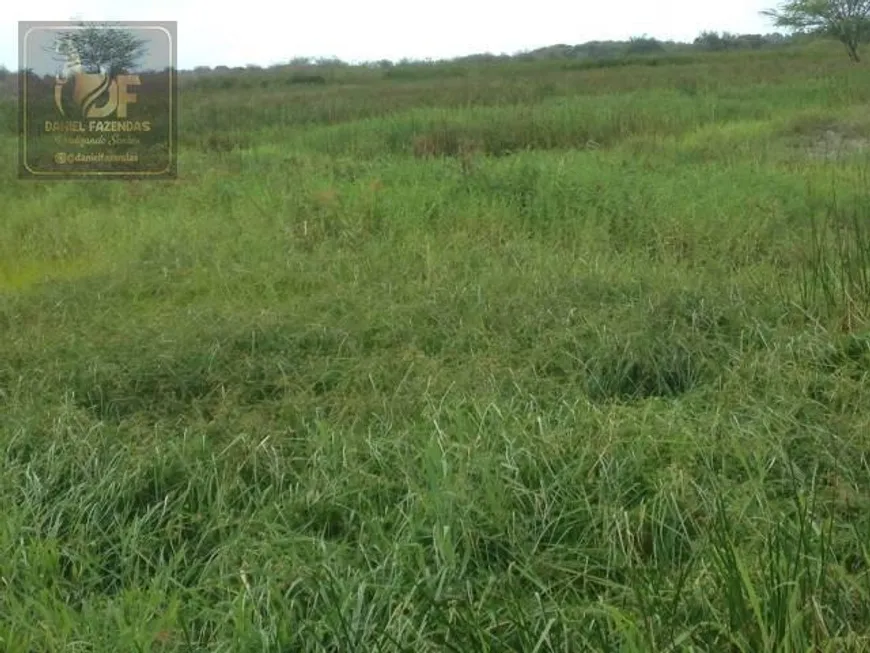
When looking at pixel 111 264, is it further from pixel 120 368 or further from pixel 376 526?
pixel 376 526

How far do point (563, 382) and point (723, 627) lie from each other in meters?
1.64

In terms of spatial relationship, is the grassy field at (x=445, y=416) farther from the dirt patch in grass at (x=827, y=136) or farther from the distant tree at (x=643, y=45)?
the distant tree at (x=643, y=45)

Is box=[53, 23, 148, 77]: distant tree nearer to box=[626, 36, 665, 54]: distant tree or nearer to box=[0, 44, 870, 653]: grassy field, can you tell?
box=[0, 44, 870, 653]: grassy field

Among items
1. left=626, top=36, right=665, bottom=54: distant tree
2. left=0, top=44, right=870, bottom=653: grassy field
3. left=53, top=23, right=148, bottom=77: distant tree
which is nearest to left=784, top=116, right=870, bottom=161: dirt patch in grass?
left=0, top=44, right=870, bottom=653: grassy field

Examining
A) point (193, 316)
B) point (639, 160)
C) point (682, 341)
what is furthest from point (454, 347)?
point (639, 160)

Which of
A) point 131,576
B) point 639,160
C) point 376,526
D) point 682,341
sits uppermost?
point 639,160

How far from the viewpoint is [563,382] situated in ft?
10.9

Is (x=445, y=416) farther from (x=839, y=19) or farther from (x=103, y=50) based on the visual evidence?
(x=839, y=19)

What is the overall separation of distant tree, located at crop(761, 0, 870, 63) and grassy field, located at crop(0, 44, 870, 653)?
1655cm

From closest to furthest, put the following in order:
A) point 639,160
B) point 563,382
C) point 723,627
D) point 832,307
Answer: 1. point 723,627
2. point 563,382
3. point 832,307
4. point 639,160

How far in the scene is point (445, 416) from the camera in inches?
118

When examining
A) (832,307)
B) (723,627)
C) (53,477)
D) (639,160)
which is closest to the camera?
(723,627)

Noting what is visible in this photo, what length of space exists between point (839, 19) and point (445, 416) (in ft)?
71.0

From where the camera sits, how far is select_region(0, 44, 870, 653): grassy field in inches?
76.4
